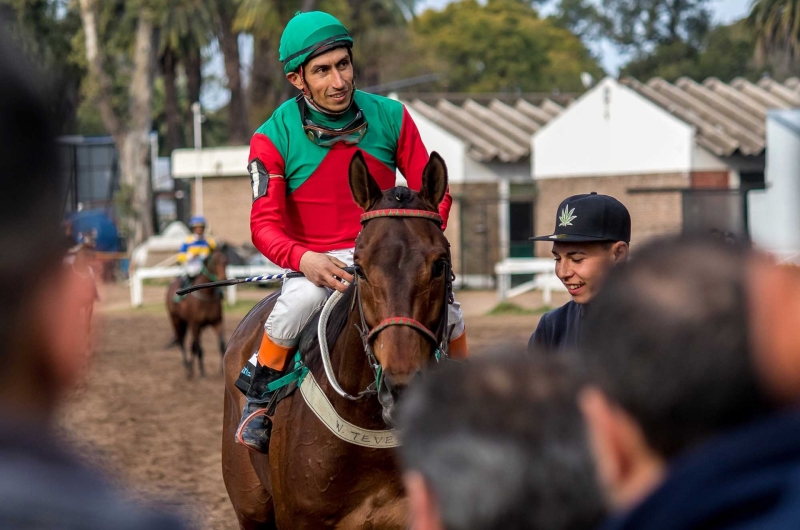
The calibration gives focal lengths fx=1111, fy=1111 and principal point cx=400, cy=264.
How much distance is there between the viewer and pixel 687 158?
24.8 m

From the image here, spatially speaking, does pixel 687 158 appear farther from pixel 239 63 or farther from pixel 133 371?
pixel 239 63

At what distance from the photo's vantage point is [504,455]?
4.91 ft

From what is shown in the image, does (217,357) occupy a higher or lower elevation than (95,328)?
lower

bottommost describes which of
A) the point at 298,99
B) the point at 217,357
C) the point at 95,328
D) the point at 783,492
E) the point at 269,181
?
the point at 217,357

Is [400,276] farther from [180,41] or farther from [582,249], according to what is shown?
[180,41]

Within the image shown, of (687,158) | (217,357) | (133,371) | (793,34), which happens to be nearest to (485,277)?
(687,158)

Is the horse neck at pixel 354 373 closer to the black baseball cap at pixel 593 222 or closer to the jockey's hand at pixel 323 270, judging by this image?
the jockey's hand at pixel 323 270

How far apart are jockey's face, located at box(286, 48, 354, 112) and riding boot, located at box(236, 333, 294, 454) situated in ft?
3.43

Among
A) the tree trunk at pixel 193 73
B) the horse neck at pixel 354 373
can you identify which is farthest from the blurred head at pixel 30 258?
the tree trunk at pixel 193 73

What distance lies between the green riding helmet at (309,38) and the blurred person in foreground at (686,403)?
131 inches

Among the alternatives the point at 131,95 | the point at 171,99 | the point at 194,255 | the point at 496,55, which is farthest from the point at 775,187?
the point at 496,55

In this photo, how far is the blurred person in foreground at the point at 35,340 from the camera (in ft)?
4.36

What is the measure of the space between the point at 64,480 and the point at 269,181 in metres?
3.43

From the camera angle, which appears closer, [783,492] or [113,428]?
[783,492]
